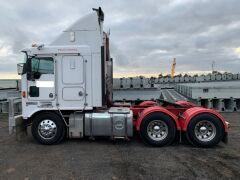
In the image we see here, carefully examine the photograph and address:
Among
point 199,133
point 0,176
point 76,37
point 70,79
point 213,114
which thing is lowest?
point 0,176

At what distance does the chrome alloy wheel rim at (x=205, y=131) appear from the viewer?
7086 mm

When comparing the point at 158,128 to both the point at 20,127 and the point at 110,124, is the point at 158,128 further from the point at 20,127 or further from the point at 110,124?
the point at 20,127

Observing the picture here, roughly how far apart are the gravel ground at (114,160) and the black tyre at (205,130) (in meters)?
0.22

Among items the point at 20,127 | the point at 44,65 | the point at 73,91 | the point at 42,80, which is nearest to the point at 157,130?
the point at 73,91

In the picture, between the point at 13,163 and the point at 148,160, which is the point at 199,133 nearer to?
the point at 148,160

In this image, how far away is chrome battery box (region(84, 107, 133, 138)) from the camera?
7273 millimetres

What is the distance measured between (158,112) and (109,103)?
2.12 meters

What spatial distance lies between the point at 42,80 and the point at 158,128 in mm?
3688

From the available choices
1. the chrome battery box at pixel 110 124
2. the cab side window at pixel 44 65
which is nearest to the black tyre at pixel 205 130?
the chrome battery box at pixel 110 124

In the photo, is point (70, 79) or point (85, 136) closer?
point (70, 79)

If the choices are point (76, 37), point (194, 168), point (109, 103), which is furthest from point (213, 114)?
point (76, 37)

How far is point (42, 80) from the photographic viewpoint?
7.38 meters

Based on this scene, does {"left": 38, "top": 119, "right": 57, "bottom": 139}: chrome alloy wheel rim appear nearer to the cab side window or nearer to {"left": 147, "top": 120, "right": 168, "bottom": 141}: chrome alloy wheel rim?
the cab side window

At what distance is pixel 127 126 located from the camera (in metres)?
7.27
